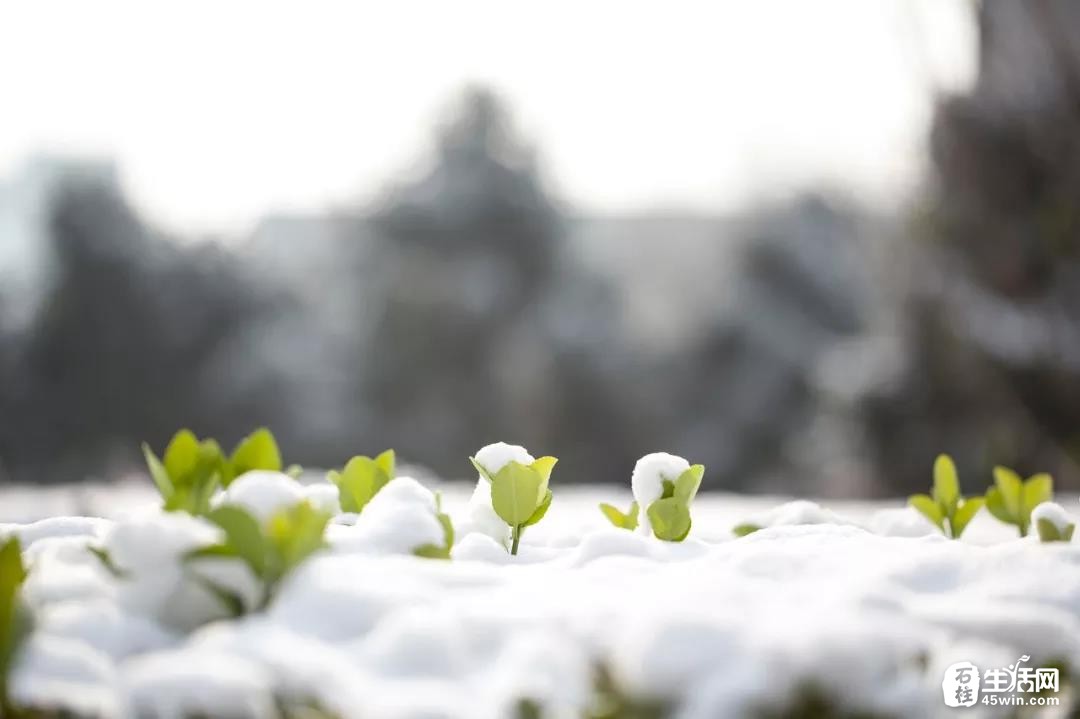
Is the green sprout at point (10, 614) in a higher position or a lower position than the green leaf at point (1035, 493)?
higher

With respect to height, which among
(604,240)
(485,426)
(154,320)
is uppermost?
(604,240)

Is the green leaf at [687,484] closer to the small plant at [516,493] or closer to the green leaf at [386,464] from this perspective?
the small plant at [516,493]

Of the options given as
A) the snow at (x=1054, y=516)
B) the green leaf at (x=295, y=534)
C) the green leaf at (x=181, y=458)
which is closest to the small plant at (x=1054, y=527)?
the snow at (x=1054, y=516)

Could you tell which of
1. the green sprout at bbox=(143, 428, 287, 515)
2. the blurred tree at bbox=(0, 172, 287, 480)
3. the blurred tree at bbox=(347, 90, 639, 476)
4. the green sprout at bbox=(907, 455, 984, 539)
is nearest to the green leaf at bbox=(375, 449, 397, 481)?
the green sprout at bbox=(143, 428, 287, 515)

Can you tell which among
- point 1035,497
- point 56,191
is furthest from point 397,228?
point 1035,497

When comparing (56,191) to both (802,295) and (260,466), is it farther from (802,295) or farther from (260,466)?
(260,466)
